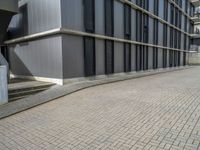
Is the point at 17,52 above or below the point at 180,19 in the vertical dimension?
below

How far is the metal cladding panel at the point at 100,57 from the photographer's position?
1254 centimetres

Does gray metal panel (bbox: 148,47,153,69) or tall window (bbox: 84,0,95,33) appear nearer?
tall window (bbox: 84,0,95,33)

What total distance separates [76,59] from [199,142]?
855cm

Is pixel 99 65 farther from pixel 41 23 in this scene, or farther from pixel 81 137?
pixel 81 137

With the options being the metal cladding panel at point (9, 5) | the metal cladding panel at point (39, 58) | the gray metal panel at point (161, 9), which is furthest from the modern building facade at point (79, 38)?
the gray metal panel at point (161, 9)

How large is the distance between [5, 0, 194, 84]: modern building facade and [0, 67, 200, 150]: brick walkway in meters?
4.74

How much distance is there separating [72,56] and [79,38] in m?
1.28

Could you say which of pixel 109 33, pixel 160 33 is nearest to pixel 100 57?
pixel 109 33

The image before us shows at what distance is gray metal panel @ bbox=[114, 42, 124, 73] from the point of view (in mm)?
14516

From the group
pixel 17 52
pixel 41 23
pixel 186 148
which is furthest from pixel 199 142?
pixel 17 52

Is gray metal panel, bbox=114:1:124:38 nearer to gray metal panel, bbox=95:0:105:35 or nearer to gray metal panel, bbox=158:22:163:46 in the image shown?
gray metal panel, bbox=95:0:105:35

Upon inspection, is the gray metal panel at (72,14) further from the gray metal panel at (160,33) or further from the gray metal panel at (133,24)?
the gray metal panel at (160,33)

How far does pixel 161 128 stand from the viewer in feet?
13.3

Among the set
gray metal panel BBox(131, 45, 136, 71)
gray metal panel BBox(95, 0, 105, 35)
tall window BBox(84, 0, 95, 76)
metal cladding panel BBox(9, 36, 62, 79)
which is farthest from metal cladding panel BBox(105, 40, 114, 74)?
metal cladding panel BBox(9, 36, 62, 79)
